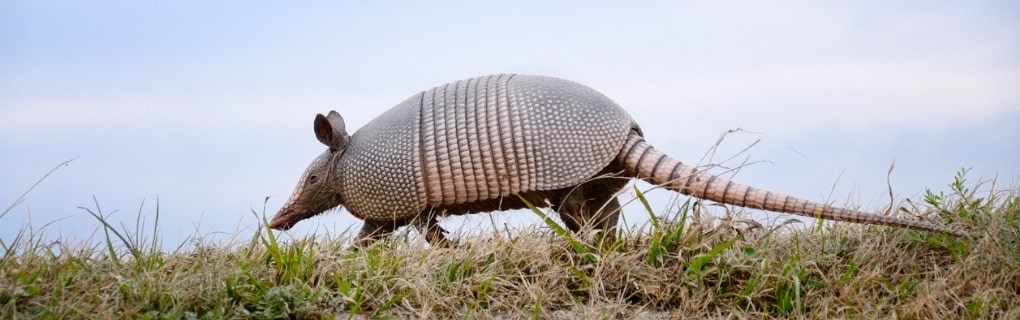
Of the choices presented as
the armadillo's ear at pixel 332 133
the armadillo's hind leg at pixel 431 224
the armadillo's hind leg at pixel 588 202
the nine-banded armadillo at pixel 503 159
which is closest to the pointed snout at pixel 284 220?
the nine-banded armadillo at pixel 503 159

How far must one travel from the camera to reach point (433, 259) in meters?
4.75

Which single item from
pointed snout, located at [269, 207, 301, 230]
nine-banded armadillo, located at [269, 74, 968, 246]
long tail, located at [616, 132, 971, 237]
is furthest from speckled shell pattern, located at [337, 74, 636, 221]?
pointed snout, located at [269, 207, 301, 230]

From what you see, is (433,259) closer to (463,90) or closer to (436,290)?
(436,290)

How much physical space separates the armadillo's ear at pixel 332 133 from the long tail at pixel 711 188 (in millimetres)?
1957

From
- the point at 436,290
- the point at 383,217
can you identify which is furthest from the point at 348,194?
the point at 436,290

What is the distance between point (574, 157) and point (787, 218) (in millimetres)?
1266

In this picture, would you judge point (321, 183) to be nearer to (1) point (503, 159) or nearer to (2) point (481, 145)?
(2) point (481, 145)

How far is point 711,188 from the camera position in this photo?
569 cm

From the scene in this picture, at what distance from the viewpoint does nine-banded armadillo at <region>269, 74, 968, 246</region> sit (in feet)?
19.0

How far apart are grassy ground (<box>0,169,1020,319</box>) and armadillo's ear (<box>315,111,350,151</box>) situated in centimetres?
168

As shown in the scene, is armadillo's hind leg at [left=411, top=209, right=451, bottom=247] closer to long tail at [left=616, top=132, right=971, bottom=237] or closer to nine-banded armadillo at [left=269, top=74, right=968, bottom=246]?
nine-banded armadillo at [left=269, top=74, right=968, bottom=246]

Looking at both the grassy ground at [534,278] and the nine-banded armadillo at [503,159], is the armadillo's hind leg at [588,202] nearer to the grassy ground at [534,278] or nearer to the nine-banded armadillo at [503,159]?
the nine-banded armadillo at [503,159]

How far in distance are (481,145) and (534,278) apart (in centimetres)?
151

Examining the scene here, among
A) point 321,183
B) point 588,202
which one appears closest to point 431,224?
point 321,183
